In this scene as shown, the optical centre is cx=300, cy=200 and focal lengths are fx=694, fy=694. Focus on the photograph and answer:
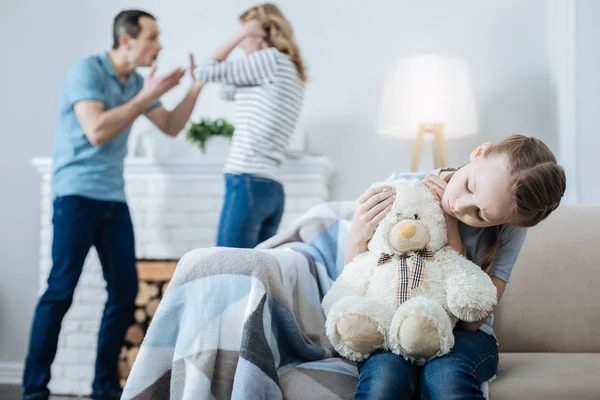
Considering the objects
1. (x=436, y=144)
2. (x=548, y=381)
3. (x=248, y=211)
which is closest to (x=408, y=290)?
(x=548, y=381)

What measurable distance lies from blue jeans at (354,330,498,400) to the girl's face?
23 centimetres

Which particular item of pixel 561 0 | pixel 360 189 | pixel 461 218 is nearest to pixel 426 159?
pixel 360 189

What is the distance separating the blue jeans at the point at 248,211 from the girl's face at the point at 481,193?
1.12 metres

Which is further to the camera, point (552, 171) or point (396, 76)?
point (396, 76)

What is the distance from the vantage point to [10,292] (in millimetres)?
3293

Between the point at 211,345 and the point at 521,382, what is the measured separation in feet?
1.80

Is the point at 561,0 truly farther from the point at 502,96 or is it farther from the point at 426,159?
the point at 426,159

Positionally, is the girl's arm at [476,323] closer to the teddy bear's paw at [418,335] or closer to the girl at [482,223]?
the girl at [482,223]

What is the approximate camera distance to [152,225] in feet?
9.73

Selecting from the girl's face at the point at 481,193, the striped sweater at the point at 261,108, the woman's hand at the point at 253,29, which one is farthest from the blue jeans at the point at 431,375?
the woman's hand at the point at 253,29

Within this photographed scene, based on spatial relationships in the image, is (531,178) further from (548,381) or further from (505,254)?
(548,381)

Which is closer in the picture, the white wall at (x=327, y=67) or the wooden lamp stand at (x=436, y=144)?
the wooden lamp stand at (x=436, y=144)

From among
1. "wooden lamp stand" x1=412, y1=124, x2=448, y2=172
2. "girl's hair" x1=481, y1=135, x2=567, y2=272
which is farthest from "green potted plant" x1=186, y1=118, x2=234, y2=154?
"girl's hair" x1=481, y1=135, x2=567, y2=272

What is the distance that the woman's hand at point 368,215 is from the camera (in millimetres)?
1364
